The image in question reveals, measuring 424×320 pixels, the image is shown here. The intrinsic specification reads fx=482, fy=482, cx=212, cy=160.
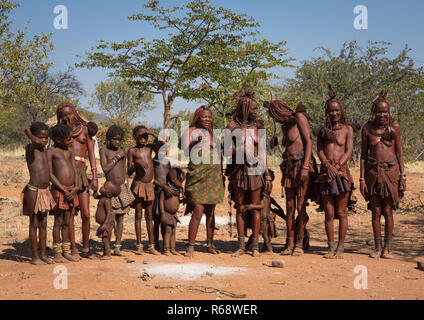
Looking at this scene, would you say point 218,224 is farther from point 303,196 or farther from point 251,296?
point 251,296

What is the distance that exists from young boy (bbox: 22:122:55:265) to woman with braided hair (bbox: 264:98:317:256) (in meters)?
3.07

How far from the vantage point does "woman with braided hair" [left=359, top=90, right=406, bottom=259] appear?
654cm

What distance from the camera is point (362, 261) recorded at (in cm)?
629

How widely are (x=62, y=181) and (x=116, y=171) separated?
29.2 inches

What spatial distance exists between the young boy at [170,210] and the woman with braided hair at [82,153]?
3.29ft

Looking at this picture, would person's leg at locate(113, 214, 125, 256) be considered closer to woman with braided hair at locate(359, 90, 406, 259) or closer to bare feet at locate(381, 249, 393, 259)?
woman with braided hair at locate(359, 90, 406, 259)

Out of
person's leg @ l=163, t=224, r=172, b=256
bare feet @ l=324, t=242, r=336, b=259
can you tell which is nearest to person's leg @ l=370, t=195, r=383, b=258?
bare feet @ l=324, t=242, r=336, b=259

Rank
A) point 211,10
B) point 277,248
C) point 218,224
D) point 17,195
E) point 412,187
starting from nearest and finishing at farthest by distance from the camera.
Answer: point 277,248, point 218,224, point 17,195, point 412,187, point 211,10

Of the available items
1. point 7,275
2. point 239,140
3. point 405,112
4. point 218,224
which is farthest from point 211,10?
point 7,275

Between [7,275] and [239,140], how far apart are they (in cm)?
334

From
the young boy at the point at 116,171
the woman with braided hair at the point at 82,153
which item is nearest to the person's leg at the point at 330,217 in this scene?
the young boy at the point at 116,171

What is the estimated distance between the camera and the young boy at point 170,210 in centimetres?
671

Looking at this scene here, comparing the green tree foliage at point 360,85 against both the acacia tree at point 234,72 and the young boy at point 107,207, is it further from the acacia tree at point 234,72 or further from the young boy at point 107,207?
the young boy at point 107,207

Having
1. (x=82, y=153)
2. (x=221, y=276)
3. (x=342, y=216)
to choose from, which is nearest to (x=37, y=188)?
(x=82, y=153)
